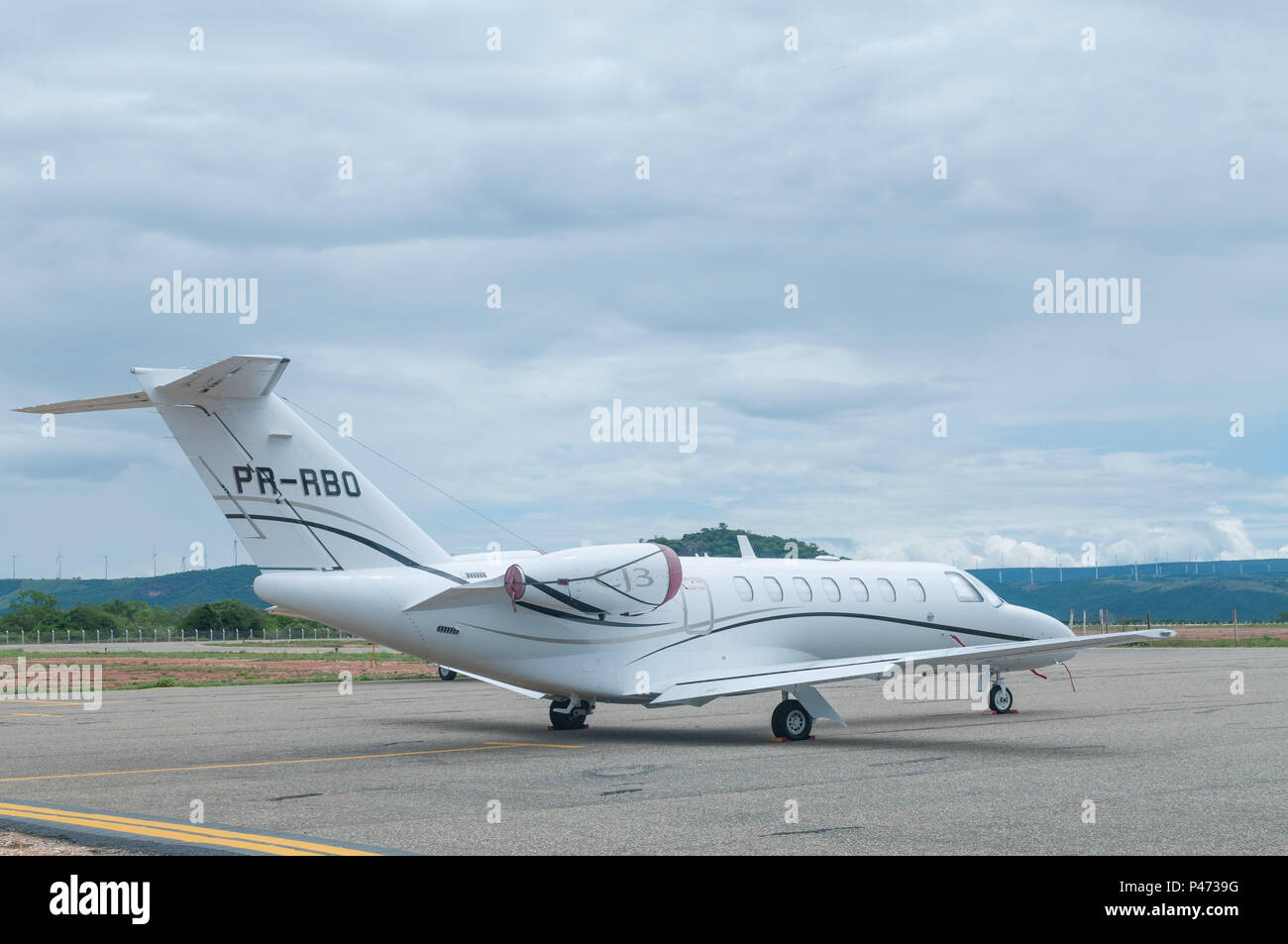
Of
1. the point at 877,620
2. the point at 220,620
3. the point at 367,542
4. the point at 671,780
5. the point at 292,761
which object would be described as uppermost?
the point at 220,620

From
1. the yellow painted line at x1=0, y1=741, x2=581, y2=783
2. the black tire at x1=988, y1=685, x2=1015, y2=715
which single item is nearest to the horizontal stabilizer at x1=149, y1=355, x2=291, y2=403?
the yellow painted line at x1=0, y1=741, x2=581, y2=783

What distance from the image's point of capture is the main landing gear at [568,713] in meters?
21.3

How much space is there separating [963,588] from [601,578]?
9.04m

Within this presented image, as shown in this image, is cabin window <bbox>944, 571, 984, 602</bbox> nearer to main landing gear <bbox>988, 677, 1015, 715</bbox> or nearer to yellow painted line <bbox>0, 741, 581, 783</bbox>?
main landing gear <bbox>988, 677, 1015, 715</bbox>

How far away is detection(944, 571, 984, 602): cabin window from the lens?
24.6 metres

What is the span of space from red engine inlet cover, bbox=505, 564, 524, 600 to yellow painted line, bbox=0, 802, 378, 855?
6965mm

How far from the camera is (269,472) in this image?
1780 centimetres

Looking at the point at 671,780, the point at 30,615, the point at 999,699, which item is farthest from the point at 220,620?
the point at 671,780

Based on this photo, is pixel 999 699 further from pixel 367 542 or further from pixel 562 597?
pixel 367 542

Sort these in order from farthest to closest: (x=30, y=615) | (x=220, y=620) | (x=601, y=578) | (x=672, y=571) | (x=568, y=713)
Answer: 1. (x=30, y=615)
2. (x=220, y=620)
3. (x=568, y=713)
4. (x=672, y=571)
5. (x=601, y=578)

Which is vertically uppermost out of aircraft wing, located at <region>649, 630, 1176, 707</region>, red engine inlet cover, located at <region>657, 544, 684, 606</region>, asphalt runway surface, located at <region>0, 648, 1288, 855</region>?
red engine inlet cover, located at <region>657, 544, 684, 606</region>
